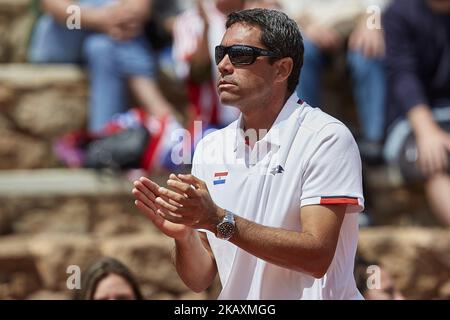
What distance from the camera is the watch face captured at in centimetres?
357

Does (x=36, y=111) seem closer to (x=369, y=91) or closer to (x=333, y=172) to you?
(x=369, y=91)

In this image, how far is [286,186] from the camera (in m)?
3.82

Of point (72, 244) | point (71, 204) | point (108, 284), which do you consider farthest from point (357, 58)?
point (108, 284)

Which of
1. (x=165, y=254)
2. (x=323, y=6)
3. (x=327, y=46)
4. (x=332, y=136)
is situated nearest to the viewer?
(x=332, y=136)

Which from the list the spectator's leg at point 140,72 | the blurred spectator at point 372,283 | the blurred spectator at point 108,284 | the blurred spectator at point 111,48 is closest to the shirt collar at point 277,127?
the blurred spectator at point 108,284

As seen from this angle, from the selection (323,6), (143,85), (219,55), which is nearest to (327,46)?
(323,6)

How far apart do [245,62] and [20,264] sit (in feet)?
10.7

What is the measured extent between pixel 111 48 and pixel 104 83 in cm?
23

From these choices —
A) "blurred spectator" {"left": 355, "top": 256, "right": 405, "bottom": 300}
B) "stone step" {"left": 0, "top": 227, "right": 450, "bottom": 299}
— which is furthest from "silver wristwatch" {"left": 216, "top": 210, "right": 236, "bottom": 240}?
"stone step" {"left": 0, "top": 227, "right": 450, "bottom": 299}

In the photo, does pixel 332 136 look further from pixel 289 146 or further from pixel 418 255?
pixel 418 255

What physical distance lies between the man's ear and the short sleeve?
245 mm

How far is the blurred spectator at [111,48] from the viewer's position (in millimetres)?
7297

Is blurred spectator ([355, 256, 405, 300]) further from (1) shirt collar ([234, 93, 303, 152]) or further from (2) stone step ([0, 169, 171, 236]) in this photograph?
(2) stone step ([0, 169, 171, 236])

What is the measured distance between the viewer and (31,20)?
307 inches
